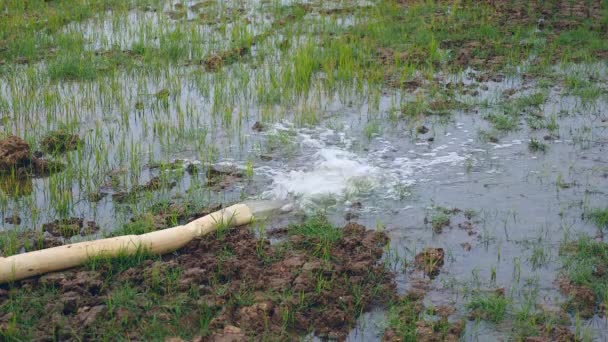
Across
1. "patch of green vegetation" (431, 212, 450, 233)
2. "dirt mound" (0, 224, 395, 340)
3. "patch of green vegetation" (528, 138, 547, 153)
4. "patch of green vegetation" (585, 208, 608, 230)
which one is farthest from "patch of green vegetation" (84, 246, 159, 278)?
"patch of green vegetation" (528, 138, 547, 153)

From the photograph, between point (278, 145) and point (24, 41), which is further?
point (24, 41)

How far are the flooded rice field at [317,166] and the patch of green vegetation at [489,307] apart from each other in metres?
0.03

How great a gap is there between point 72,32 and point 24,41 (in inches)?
25.4

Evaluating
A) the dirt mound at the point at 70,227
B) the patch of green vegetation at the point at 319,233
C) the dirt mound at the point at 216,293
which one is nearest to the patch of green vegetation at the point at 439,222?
the dirt mound at the point at 216,293

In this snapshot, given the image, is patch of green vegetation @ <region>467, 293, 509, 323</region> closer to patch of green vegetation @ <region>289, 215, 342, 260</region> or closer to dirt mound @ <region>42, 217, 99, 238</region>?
patch of green vegetation @ <region>289, 215, 342, 260</region>

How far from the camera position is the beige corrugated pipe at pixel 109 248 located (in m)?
4.63

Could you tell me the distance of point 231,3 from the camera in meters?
11.5

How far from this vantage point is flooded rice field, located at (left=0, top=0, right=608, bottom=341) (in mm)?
4441

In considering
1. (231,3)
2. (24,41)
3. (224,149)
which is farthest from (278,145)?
(231,3)

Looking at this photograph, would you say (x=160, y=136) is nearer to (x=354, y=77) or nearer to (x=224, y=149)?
(x=224, y=149)

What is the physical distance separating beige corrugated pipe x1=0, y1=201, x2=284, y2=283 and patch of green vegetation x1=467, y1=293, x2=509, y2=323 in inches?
66.0

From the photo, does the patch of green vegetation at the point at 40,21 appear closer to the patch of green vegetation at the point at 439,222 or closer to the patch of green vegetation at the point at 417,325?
the patch of green vegetation at the point at 439,222

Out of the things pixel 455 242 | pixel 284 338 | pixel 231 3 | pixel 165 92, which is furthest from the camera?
pixel 231 3

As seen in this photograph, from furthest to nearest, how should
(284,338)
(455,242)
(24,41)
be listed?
(24,41) → (455,242) → (284,338)
